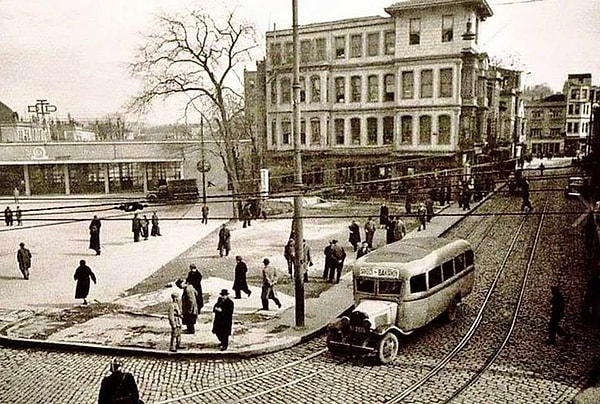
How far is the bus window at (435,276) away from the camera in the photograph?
11738mm

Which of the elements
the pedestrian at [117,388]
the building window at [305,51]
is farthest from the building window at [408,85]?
the pedestrian at [117,388]

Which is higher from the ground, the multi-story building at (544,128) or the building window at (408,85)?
the building window at (408,85)

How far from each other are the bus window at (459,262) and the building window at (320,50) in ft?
63.5

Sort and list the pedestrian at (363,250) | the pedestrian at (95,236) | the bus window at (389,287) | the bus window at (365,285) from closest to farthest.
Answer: the bus window at (389,287), the bus window at (365,285), the pedestrian at (363,250), the pedestrian at (95,236)

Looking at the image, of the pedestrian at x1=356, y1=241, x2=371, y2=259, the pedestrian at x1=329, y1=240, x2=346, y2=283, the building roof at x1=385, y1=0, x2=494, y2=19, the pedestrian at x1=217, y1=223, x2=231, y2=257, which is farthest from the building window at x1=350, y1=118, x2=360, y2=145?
the pedestrian at x1=329, y1=240, x2=346, y2=283

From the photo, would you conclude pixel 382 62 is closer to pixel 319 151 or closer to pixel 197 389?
pixel 319 151

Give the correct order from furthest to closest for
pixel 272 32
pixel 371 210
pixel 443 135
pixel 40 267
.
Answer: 1. pixel 443 135
2. pixel 371 210
3. pixel 272 32
4. pixel 40 267

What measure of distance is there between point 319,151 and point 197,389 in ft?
79.1

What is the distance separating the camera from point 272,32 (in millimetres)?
27016

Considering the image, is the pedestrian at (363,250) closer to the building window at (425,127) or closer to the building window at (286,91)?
the building window at (425,127)

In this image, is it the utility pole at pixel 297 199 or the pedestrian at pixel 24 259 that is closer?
the utility pole at pixel 297 199

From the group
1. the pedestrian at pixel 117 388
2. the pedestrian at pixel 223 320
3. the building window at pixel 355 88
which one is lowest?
the pedestrian at pixel 223 320

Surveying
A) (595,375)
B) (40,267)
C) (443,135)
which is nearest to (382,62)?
(443,135)

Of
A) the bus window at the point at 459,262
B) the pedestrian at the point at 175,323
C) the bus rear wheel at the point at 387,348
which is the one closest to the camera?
the bus rear wheel at the point at 387,348
